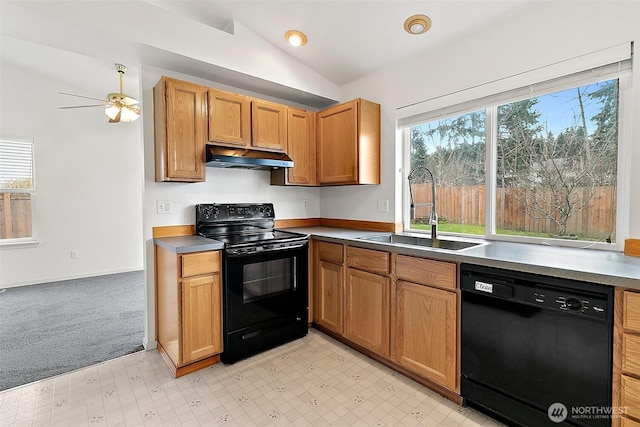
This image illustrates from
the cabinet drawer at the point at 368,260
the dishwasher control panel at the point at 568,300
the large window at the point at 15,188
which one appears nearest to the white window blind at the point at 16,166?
the large window at the point at 15,188

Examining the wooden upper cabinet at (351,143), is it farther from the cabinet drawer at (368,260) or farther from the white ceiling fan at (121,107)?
the white ceiling fan at (121,107)

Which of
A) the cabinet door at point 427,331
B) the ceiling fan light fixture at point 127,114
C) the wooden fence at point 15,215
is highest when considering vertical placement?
the ceiling fan light fixture at point 127,114

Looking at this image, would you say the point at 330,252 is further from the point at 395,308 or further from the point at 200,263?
the point at 200,263

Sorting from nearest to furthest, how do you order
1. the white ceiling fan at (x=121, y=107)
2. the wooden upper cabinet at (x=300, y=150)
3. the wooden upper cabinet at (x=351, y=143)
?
the wooden upper cabinet at (x=351, y=143)
the wooden upper cabinet at (x=300, y=150)
the white ceiling fan at (x=121, y=107)

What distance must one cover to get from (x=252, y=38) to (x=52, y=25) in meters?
1.36

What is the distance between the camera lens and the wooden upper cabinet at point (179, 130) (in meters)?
2.33

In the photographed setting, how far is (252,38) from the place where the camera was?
2662mm

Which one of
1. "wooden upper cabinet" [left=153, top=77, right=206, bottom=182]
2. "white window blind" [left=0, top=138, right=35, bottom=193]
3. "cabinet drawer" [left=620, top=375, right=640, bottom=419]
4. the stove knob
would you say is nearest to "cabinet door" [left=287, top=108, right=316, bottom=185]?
"wooden upper cabinet" [left=153, top=77, right=206, bottom=182]

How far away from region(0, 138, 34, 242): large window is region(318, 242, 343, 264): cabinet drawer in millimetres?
4567

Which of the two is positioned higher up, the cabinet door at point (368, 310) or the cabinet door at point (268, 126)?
the cabinet door at point (268, 126)

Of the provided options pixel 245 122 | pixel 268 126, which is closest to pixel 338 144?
pixel 268 126

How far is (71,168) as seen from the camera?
4.75m

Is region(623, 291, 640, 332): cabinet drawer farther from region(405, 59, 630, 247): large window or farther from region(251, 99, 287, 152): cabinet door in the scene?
region(251, 99, 287, 152): cabinet door

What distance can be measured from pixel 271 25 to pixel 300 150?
110 cm
